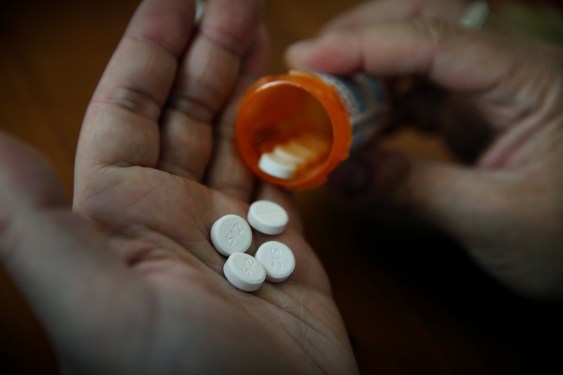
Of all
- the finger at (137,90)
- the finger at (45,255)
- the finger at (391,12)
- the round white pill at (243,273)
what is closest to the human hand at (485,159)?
the finger at (391,12)

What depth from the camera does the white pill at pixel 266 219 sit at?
2.13 feet

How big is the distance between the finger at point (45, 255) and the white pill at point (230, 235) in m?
0.19

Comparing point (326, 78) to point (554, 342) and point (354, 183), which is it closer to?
point (354, 183)

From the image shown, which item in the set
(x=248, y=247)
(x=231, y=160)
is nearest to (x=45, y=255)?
(x=248, y=247)

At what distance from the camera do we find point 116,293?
40 centimetres

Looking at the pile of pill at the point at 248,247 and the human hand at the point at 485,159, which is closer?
the pile of pill at the point at 248,247

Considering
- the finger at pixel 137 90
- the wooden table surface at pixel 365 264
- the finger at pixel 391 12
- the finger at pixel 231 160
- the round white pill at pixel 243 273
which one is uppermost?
the finger at pixel 391 12

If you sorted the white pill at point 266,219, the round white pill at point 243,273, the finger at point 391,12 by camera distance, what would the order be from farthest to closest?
the finger at point 391,12 → the white pill at point 266,219 → the round white pill at point 243,273

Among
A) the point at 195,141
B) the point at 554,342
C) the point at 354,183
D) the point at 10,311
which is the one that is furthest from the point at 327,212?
the point at 10,311

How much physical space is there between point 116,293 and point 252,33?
56cm

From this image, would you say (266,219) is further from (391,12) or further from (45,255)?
(391,12)

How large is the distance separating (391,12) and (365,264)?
0.58 metres

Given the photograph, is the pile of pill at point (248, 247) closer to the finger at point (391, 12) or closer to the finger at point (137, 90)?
the finger at point (137, 90)

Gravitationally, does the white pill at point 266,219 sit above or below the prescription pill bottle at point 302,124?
below
